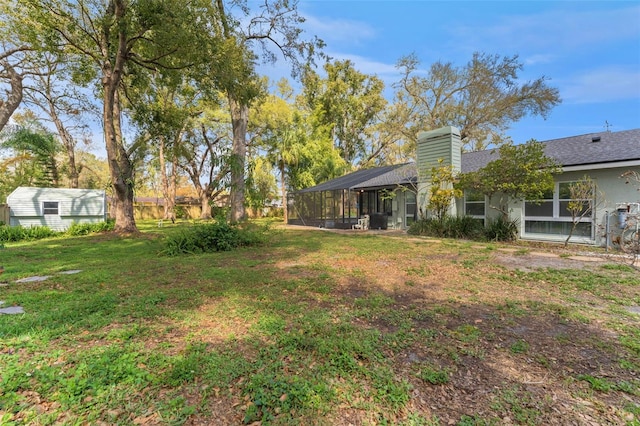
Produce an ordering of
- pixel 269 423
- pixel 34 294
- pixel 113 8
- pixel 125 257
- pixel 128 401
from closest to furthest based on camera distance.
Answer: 1. pixel 269 423
2. pixel 128 401
3. pixel 34 294
4. pixel 125 257
5. pixel 113 8

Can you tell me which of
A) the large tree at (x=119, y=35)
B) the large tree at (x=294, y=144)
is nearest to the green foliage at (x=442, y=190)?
the large tree at (x=119, y=35)

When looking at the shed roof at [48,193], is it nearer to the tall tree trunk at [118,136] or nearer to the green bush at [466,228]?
the tall tree trunk at [118,136]

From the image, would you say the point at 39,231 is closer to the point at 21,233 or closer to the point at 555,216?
the point at 21,233

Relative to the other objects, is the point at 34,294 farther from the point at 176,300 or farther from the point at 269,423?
the point at 269,423

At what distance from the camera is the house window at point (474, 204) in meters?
10.8

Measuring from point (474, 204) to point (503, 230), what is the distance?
177 cm

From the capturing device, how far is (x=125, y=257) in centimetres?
736

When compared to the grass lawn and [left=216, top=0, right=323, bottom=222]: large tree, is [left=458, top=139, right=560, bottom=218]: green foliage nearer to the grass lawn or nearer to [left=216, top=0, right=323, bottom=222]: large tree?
the grass lawn

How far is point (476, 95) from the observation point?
69.2 ft

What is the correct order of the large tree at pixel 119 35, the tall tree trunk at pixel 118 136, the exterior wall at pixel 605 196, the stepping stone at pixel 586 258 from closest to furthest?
the stepping stone at pixel 586 258
the exterior wall at pixel 605 196
the large tree at pixel 119 35
the tall tree trunk at pixel 118 136

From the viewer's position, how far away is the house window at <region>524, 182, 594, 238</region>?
8484 millimetres

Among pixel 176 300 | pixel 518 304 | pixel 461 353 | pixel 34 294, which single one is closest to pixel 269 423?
pixel 461 353

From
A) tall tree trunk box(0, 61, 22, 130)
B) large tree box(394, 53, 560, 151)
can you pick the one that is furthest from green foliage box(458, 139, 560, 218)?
tall tree trunk box(0, 61, 22, 130)

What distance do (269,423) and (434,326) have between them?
2018mm
